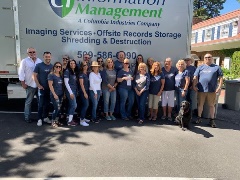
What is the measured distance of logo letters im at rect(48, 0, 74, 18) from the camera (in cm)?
594

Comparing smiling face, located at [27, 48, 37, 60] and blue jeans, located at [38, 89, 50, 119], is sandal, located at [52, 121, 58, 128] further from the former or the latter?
smiling face, located at [27, 48, 37, 60]

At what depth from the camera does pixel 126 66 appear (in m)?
6.04

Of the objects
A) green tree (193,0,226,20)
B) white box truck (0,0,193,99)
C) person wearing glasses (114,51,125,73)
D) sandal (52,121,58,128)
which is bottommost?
sandal (52,121,58,128)

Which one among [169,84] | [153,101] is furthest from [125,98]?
[169,84]

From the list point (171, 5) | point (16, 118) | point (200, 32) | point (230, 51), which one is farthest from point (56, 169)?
point (200, 32)

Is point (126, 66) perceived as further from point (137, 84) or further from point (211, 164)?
point (211, 164)

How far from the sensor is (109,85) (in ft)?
19.7

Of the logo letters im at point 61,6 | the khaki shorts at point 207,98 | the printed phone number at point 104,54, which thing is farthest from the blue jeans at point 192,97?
the logo letters im at point 61,6

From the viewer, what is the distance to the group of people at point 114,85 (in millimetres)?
5508

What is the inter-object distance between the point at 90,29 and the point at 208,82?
311 cm

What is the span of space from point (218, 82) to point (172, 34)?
169 centimetres

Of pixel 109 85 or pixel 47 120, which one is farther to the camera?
pixel 109 85

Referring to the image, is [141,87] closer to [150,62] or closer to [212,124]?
[150,62]

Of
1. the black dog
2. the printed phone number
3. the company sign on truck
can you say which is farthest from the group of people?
the black dog
